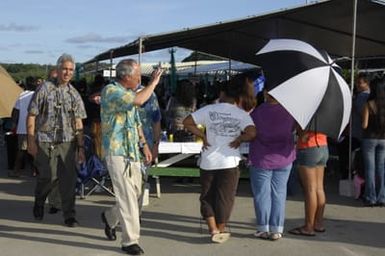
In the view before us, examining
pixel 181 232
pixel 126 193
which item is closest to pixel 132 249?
pixel 126 193

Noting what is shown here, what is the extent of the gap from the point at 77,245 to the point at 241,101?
226cm

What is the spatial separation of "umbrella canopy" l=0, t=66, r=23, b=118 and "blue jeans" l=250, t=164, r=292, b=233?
2632 millimetres

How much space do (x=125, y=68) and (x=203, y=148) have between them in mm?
1190

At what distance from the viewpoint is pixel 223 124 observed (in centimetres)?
618

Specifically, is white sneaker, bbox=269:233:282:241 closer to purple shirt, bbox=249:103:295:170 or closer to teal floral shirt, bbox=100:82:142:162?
purple shirt, bbox=249:103:295:170

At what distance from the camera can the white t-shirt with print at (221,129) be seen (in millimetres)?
6180

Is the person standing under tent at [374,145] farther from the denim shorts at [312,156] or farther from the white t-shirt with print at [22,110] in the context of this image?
the white t-shirt with print at [22,110]

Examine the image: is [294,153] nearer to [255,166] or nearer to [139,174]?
[255,166]

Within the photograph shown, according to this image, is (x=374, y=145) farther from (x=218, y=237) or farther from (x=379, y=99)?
(x=218, y=237)

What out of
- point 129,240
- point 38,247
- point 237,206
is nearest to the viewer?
point 129,240

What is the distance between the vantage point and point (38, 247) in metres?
6.20

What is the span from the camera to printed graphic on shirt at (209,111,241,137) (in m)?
6.18

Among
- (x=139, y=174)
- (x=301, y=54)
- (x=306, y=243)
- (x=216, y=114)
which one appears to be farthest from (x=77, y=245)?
(x=301, y=54)

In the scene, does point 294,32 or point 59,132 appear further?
point 294,32
